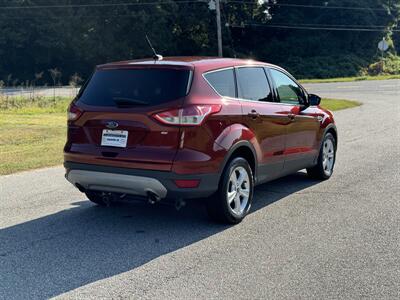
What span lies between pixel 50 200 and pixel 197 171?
267cm

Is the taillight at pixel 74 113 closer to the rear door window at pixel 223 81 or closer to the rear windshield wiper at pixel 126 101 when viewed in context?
the rear windshield wiper at pixel 126 101

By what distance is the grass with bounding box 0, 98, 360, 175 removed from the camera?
9.95 metres

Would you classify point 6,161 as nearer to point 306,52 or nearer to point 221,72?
point 221,72

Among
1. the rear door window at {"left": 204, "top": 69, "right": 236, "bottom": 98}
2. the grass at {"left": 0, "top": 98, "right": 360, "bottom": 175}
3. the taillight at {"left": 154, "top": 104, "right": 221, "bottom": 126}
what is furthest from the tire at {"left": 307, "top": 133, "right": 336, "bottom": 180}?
the grass at {"left": 0, "top": 98, "right": 360, "bottom": 175}

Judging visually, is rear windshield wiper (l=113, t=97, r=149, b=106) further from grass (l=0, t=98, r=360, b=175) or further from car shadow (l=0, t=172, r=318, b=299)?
grass (l=0, t=98, r=360, b=175)

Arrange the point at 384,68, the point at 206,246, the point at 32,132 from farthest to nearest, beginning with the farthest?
the point at 384,68 → the point at 32,132 → the point at 206,246

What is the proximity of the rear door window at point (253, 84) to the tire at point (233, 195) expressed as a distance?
0.87 meters

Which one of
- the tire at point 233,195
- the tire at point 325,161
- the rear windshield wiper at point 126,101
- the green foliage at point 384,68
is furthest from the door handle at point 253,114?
the green foliage at point 384,68

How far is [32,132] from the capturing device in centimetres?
1376

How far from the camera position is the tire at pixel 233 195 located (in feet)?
18.4

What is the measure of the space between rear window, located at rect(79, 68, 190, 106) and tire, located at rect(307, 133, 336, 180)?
344cm

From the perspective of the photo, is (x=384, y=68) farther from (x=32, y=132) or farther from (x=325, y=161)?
(x=325, y=161)

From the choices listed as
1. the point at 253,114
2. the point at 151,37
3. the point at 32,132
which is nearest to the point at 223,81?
the point at 253,114

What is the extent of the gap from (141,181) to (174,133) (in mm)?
602
